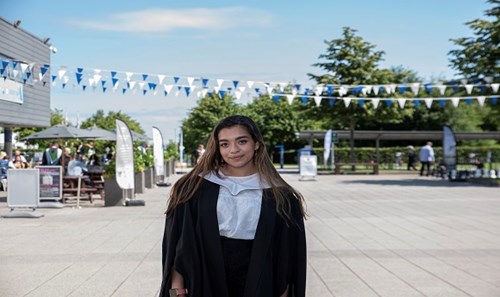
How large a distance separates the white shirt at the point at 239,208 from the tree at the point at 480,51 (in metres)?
25.0

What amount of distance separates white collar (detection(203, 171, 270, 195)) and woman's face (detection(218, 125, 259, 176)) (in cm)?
5

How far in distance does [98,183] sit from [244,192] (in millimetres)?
17823

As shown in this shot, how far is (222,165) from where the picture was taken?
361 centimetres

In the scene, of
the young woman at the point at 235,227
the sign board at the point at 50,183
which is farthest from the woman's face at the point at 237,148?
the sign board at the point at 50,183

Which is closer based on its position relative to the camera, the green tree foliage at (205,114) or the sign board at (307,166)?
the sign board at (307,166)

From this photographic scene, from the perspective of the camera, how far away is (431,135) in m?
53.5

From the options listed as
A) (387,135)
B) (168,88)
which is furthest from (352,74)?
(168,88)

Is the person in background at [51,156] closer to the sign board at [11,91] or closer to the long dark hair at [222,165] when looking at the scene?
the sign board at [11,91]

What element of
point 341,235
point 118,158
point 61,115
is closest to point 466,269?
point 341,235

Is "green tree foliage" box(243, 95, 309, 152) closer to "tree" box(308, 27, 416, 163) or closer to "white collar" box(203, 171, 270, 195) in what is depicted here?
"tree" box(308, 27, 416, 163)

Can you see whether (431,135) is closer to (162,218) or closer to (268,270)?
(162,218)

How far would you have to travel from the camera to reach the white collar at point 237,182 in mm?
3424

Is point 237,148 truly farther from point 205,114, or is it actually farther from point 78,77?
point 205,114

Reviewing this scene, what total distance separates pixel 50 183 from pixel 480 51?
55.8 ft
